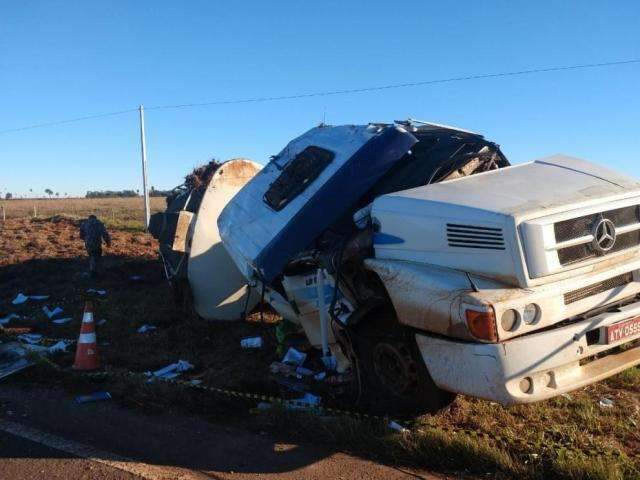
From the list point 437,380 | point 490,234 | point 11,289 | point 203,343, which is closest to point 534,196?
point 490,234

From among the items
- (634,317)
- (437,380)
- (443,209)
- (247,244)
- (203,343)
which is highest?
(443,209)

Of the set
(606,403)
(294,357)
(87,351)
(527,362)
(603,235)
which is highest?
(603,235)

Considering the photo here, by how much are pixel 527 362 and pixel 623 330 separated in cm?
86

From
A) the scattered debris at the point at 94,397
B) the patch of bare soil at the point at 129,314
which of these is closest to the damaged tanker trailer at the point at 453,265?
the patch of bare soil at the point at 129,314

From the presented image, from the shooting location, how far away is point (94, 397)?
5.38 meters

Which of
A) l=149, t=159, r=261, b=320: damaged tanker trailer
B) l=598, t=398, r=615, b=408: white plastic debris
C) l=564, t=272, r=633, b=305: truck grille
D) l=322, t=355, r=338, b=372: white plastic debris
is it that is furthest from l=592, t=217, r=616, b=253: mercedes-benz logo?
l=149, t=159, r=261, b=320: damaged tanker trailer

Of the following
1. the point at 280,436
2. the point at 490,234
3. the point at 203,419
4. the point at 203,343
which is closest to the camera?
the point at 490,234

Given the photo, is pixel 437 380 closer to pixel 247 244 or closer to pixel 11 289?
pixel 247 244

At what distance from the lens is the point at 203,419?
484 cm

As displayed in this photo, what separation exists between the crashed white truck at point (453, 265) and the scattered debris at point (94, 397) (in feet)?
5.71

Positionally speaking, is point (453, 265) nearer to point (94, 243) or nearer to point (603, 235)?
point (603, 235)

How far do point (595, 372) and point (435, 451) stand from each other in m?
1.14

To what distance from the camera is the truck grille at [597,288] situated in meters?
3.83

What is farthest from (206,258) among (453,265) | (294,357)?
(453,265)
